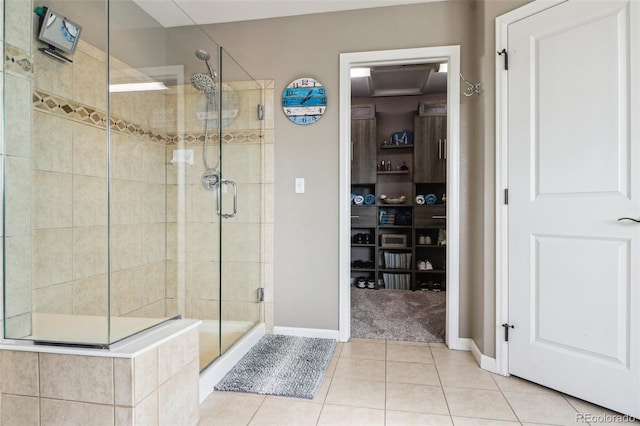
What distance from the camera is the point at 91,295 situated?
178 cm

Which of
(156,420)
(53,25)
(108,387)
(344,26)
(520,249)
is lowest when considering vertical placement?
(156,420)

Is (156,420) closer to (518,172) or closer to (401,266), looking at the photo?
(518,172)

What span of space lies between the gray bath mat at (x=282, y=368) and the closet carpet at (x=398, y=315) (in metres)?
0.49

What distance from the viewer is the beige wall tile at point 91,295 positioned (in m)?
1.67

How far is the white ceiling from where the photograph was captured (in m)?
2.32

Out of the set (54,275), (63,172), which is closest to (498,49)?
(63,172)

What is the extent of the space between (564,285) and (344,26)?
2.22 meters

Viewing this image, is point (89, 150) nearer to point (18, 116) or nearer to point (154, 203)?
point (154, 203)

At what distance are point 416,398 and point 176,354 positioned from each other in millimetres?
1202

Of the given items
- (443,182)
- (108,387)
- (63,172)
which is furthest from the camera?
(443,182)

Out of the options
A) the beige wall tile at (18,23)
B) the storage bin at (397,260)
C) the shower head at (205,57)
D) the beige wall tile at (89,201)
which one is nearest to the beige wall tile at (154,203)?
the beige wall tile at (89,201)

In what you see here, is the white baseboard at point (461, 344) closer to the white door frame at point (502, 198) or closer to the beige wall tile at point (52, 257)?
the white door frame at point (502, 198)

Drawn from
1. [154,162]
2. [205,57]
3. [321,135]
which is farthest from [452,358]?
[205,57]

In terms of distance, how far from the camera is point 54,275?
64.9 inches
